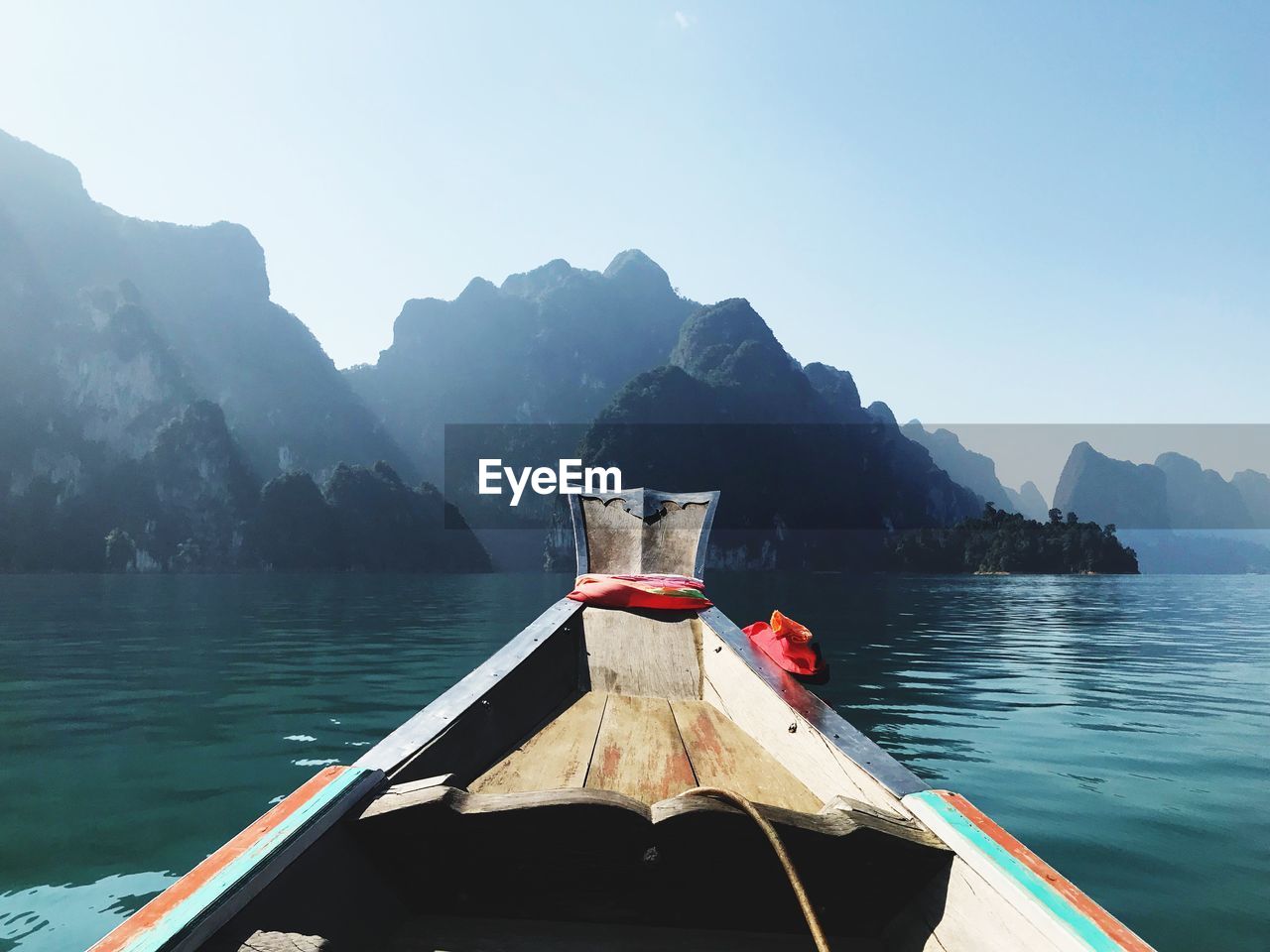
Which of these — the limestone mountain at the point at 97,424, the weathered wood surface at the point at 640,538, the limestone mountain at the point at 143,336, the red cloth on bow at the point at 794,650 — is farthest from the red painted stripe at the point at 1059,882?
the limestone mountain at the point at 143,336

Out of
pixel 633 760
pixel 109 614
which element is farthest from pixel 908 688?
pixel 109 614

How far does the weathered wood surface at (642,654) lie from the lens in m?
4.37

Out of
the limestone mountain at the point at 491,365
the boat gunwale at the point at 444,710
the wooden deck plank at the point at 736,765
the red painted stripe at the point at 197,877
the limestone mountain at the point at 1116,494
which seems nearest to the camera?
the red painted stripe at the point at 197,877

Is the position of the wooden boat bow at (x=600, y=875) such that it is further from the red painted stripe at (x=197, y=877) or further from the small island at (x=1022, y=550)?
the small island at (x=1022, y=550)

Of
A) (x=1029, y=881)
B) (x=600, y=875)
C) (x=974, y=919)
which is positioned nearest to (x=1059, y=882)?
(x=1029, y=881)

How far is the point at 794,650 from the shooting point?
365 cm

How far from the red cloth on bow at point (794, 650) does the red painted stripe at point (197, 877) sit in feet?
7.98

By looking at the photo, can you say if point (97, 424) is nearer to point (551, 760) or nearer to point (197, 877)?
point (551, 760)

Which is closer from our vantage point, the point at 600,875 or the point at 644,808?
the point at 644,808

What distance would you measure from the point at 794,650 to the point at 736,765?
2.91ft

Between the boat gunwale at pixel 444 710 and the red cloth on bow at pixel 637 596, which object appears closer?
the boat gunwale at pixel 444 710

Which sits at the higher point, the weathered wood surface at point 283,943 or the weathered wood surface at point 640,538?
the weathered wood surface at point 640,538

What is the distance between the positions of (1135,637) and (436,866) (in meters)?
18.2

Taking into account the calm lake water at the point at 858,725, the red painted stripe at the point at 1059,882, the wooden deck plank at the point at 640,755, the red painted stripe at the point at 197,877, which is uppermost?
the red painted stripe at the point at 197,877
